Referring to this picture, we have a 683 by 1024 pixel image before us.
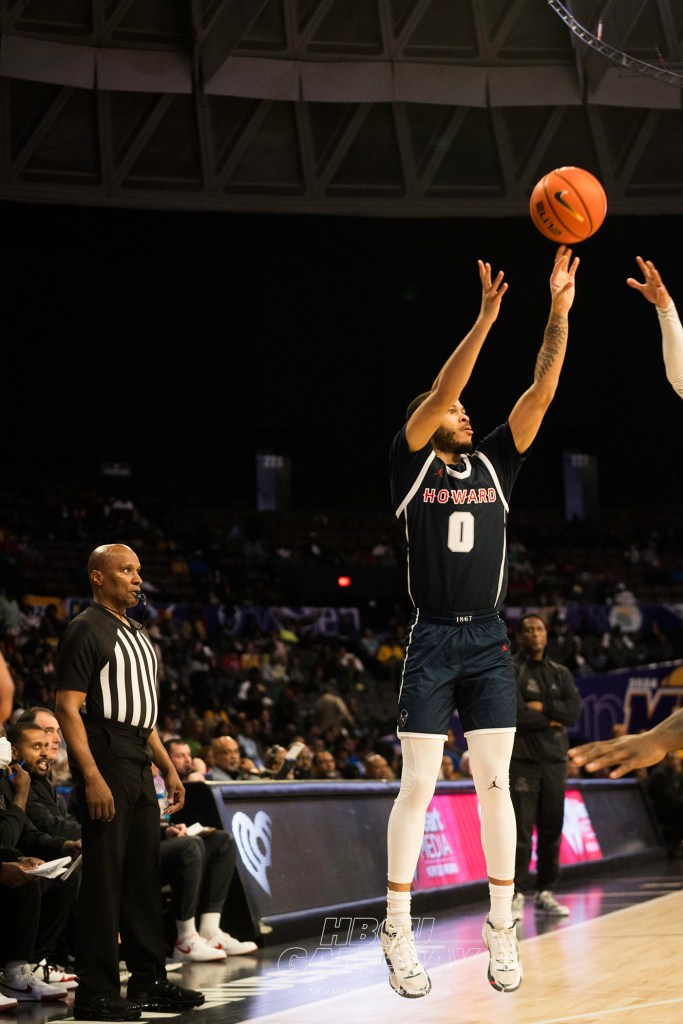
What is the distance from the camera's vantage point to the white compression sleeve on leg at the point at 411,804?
522cm

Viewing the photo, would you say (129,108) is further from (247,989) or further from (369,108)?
(247,989)

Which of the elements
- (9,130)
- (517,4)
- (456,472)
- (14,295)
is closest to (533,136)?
(517,4)

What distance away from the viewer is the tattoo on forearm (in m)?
5.57

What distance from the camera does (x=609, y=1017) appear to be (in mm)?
4871

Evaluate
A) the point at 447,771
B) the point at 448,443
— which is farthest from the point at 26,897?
the point at 447,771

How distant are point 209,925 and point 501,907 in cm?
297

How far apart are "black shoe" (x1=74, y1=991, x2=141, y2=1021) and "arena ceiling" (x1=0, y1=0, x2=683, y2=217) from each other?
1748 centimetres

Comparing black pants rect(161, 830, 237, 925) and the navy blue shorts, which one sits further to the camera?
black pants rect(161, 830, 237, 925)

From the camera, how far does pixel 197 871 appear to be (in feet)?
24.1

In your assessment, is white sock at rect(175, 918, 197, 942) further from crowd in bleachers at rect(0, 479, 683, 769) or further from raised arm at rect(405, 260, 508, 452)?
crowd in bleachers at rect(0, 479, 683, 769)

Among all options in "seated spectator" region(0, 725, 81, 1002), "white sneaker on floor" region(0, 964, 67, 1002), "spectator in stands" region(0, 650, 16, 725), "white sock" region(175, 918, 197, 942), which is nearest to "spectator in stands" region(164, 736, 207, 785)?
"white sock" region(175, 918, 197, 942)

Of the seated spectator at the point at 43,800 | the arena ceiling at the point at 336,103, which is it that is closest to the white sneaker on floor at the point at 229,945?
the seated spectator at the point at 43,800

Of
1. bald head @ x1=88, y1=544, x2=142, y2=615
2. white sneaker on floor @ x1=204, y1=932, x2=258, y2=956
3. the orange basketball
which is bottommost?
white sneaker on floor @ x1=204, y1=932, x2=258, y2=956

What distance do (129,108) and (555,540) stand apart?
577 inches
